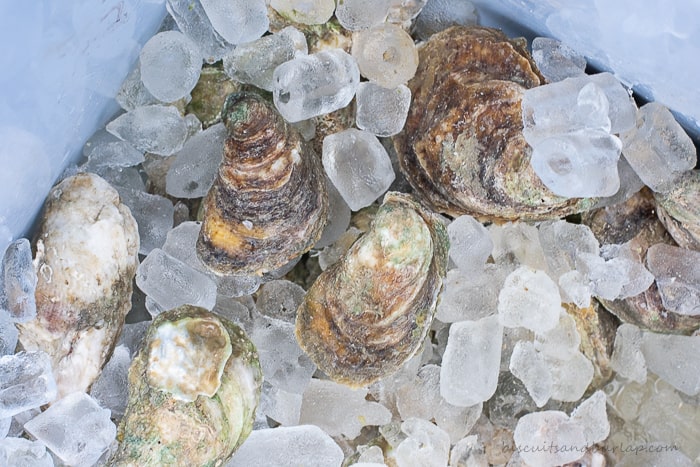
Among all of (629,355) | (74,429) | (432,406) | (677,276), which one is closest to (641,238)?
(677,276)

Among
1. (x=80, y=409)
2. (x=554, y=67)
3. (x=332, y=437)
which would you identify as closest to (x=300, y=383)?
(x=332, y=437)

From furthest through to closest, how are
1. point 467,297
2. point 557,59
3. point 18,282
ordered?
point 467,297
point 557,59
point 18,282

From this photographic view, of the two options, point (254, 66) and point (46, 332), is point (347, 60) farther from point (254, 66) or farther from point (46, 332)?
point (46, 332)

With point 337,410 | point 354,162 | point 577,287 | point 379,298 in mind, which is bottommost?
point 337,410

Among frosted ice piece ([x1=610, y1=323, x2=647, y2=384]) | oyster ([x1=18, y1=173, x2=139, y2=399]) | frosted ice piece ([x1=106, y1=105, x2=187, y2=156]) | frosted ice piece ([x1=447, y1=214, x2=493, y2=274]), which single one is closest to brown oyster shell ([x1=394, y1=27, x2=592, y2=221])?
frosted ice piece ([x1=447, y1=214, x2=493, y2=274])

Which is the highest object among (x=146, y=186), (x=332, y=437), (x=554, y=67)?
(x=554, y=67)

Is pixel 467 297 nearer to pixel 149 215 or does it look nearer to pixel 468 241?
pixel 468 241
